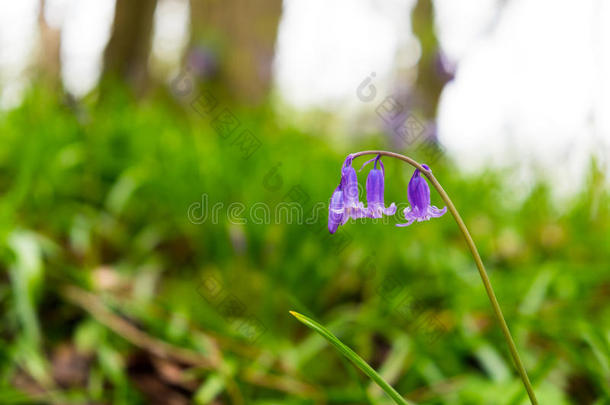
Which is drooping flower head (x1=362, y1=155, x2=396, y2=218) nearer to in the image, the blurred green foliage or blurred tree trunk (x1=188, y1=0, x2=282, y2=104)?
the blurred green foliage

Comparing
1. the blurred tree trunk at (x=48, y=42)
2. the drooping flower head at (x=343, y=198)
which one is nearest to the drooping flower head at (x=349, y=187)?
the drooping flower head at (x=343, y=198)

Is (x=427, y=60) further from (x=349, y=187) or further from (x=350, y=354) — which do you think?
(x=350, y=354)

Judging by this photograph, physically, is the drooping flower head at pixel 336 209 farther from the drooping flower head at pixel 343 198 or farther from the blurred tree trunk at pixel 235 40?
the blurred tree trunk at pixel 235 40

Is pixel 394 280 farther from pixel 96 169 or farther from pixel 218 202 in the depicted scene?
pixel 96 169

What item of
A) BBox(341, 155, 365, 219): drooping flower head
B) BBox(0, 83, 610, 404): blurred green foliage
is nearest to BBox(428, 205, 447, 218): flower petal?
BBox(341, 155, 365, 219): drooping flower head

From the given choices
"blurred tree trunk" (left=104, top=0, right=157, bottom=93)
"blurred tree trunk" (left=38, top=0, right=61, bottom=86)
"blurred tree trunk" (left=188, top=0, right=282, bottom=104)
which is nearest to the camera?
"blurred tree trunk" (left=188, top=0, right=282, bottom=104)
